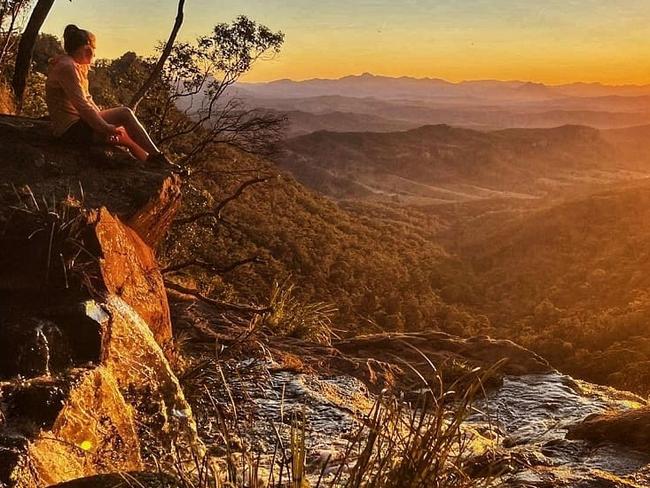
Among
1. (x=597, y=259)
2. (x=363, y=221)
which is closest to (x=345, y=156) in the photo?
(x=363, y=221)

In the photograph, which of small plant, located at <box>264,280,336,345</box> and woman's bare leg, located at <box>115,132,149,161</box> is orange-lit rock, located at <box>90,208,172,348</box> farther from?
small plant, located at <box>264,280,336,345</box>

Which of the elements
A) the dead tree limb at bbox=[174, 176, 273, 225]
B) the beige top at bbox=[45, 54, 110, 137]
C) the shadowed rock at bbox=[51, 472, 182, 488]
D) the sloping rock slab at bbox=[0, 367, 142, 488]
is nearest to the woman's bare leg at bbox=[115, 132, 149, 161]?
the beige top at bbox=[45, 54, 110, 137]

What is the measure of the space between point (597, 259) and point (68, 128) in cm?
4566

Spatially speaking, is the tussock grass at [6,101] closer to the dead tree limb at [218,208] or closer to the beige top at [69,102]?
the dead tree limb at [218,208]

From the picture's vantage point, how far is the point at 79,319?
141 inches

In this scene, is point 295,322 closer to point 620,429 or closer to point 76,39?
point 76,39

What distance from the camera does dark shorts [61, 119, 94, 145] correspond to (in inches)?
213

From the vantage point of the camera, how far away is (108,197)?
493 cm

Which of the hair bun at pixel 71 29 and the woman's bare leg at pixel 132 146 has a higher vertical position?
the hair bun at pixel 71 29

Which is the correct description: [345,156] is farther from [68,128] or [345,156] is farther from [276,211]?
[68,128]

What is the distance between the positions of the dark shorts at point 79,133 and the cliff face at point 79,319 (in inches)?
4.2

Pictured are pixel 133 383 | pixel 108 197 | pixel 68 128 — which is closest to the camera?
pixel 133 383

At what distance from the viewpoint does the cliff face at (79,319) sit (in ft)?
9.57

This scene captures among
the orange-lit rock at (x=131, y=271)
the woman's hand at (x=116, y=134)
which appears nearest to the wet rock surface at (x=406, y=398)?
the orange-lit rock at (x=131, y=271)
